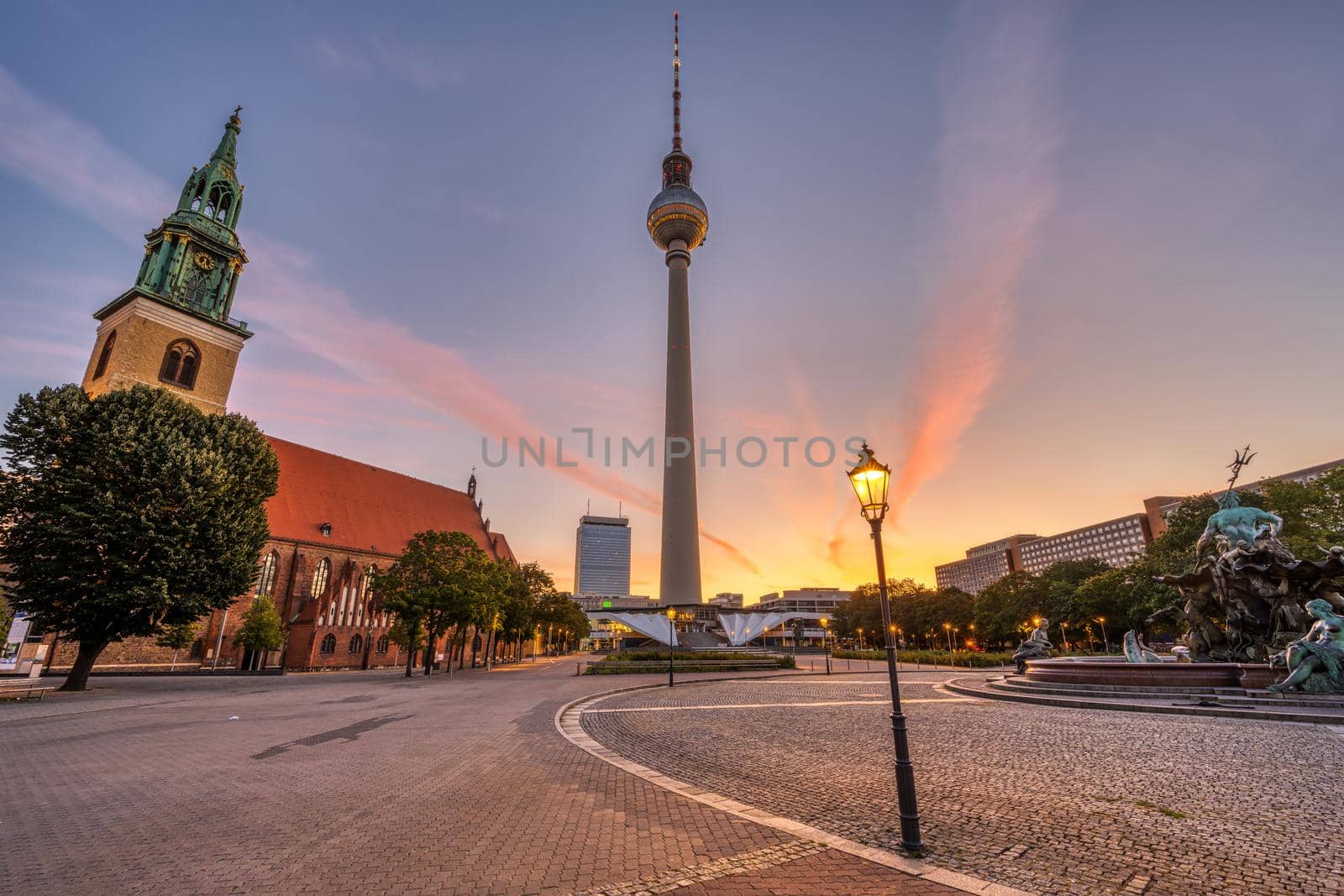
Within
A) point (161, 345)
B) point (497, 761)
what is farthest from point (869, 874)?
point (161, 345)

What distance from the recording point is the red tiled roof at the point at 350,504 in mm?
49844

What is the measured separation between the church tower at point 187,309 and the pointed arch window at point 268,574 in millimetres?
12336

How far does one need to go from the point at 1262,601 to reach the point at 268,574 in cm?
5889

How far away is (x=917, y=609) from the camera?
77.6 meters

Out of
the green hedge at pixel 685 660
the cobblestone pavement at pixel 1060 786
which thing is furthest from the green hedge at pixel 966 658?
the cobblestone pavement at pixel 1060 786

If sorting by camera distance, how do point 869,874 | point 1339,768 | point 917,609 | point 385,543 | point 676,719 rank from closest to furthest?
point 869,874 → point 1339,768 → point 676,719 → point 385,543 → point 917,609

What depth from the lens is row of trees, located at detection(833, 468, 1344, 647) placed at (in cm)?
3969

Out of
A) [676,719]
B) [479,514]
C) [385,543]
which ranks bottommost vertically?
[676,719]

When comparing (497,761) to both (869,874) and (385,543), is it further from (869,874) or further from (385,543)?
(385,543)

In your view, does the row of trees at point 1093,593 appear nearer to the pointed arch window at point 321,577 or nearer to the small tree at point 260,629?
the small tree at point 260,629

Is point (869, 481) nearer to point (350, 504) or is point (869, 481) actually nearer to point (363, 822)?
point (363, 822)

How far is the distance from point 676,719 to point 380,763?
7.73 m

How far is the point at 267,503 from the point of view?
159 ft

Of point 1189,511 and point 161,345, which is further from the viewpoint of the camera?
point 1189,511
